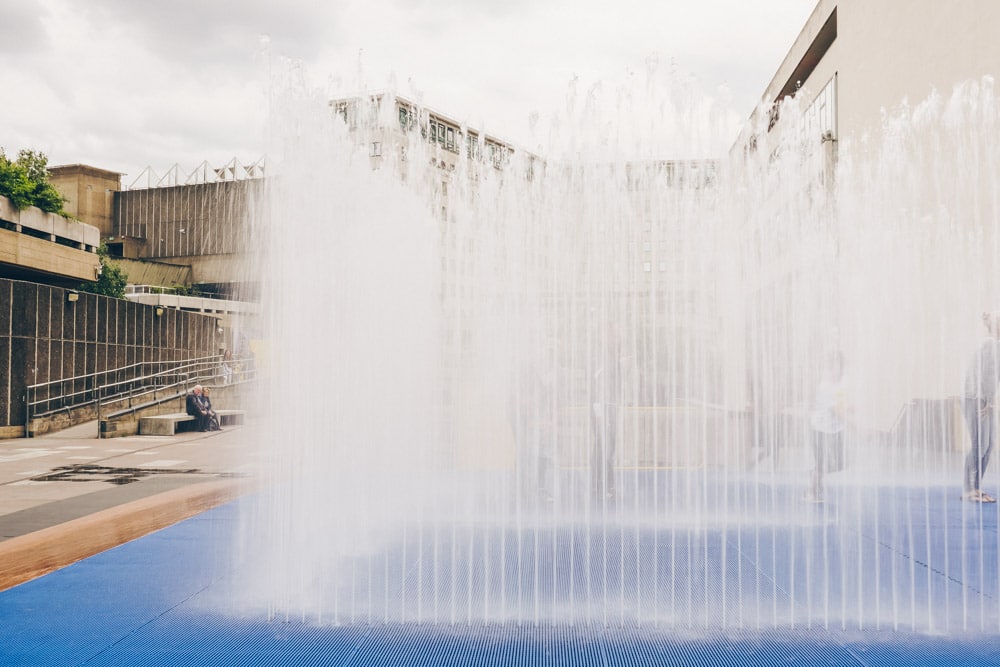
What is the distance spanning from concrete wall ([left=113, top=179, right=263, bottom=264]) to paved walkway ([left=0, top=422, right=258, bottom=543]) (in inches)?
1607

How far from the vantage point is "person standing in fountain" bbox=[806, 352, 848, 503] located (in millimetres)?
7340

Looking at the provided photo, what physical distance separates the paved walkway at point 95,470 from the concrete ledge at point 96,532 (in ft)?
1.00

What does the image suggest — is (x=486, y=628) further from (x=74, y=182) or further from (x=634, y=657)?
(x=74, y=182)

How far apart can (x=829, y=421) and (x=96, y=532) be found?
6.60 metres

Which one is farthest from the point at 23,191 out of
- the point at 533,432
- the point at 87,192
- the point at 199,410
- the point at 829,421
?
the point at 87,192

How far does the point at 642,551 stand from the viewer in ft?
18.9

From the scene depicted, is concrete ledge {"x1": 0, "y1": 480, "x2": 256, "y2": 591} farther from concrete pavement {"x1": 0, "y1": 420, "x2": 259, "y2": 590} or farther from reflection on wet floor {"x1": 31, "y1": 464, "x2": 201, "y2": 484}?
reflection on wet floor {"x1": 31, "y1": 464, "x2": 201, "y2": 484}

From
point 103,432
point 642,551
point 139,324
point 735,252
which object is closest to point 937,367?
point 735,252

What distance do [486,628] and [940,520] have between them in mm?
4653

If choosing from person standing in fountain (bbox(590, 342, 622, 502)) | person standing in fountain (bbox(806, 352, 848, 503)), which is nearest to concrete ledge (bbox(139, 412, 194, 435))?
person standing in fountain (bbox(590, 342, 622, 502))

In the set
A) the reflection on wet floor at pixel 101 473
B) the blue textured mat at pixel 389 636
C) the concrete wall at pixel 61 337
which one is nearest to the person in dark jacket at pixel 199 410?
the concrete wall at pixel 61 337

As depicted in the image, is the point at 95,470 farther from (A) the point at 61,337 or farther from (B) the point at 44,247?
(B) the point at 44,247

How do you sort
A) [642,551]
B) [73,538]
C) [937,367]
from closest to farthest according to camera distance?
[642,551], [73,538], [937,367]

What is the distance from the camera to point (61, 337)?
19.5 m
